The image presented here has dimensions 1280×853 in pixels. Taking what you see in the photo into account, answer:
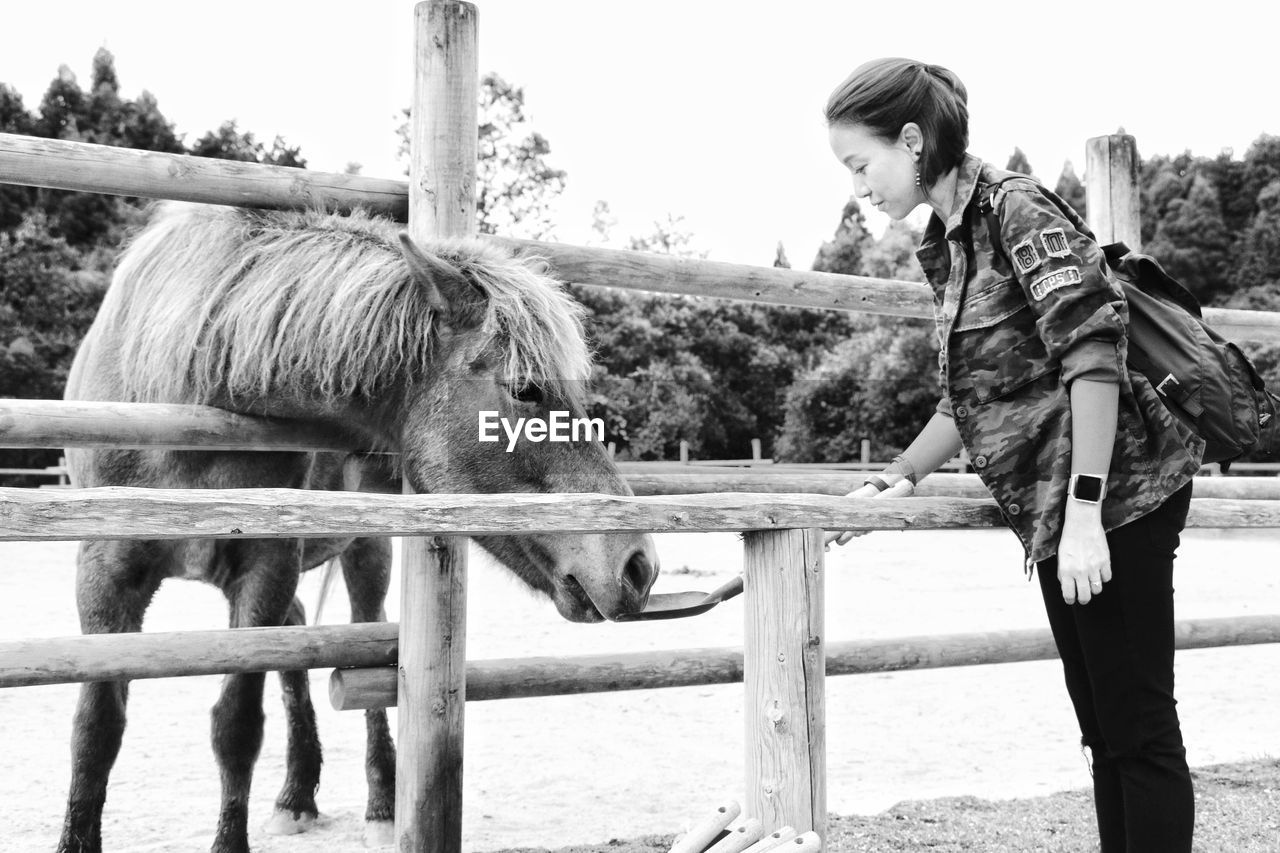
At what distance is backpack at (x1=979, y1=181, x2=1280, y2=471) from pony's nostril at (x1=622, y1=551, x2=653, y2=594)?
102 centimetres

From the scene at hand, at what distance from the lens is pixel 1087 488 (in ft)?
5.32

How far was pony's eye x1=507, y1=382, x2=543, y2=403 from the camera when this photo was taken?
252 cm

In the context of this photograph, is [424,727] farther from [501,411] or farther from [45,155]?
[45,155]

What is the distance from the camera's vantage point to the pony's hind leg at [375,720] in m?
3.70

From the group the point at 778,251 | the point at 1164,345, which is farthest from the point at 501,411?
the point at 778,251

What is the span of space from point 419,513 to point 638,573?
77cm

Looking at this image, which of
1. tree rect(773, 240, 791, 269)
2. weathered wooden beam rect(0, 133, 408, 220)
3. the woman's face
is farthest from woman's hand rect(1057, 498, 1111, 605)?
tree rect(773, 240, 791, 269)

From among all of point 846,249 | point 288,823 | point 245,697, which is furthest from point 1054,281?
Answer: point 846,249

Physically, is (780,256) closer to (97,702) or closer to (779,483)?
(779,483)

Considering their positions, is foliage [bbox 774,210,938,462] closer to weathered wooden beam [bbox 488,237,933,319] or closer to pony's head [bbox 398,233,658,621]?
weathered wooden beam [bbox 488,237,933,319]

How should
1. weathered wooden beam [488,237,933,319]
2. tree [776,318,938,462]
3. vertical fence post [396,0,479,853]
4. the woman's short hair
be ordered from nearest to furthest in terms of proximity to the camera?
the woman's short hair → vertical fence post [396,0,479,853] → weathered wooden beam [488,237,933,319] → tree [776,318,938,462]

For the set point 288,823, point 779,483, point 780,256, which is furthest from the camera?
point 780,256

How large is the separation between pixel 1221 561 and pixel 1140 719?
1300 centimetres

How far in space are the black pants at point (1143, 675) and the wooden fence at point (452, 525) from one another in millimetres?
395
